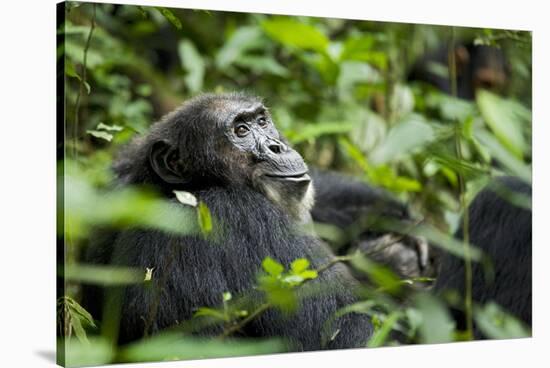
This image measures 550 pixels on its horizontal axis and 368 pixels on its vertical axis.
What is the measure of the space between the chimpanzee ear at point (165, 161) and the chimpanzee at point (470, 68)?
11.2 feet

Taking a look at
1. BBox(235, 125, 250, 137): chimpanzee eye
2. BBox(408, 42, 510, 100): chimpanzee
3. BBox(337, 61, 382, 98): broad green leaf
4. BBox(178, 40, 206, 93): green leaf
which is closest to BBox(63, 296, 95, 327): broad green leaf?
BBox(235, 125, 250, 137): chimpanzee eye

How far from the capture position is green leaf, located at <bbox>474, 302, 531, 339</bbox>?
4590 mm

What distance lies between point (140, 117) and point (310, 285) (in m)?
2.43

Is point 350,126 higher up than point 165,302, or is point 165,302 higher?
point 350,126

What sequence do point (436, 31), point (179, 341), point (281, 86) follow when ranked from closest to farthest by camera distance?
point (179, 341) → point (436, 31) → point (281, 86)

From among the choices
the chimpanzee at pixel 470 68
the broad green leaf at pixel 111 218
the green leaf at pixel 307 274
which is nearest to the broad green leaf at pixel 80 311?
the broad green leaf at pixel 111 218

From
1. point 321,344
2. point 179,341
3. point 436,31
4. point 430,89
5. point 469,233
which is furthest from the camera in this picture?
point 430,89

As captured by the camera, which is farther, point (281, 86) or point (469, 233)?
point (281, 86)

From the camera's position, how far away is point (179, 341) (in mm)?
3674

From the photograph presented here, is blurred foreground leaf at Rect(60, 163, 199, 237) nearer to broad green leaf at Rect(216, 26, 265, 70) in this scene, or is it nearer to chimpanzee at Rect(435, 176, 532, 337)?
chimpanzee at Rect(435, 176, 532, 337)

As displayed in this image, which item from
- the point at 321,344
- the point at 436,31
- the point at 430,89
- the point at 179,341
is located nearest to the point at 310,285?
the point at 321,344

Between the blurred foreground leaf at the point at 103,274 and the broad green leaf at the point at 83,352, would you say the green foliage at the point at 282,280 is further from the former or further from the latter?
the broad green leaf at the point at 83,352

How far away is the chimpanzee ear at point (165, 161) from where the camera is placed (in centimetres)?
409

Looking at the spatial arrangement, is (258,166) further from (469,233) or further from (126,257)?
(469,233)
